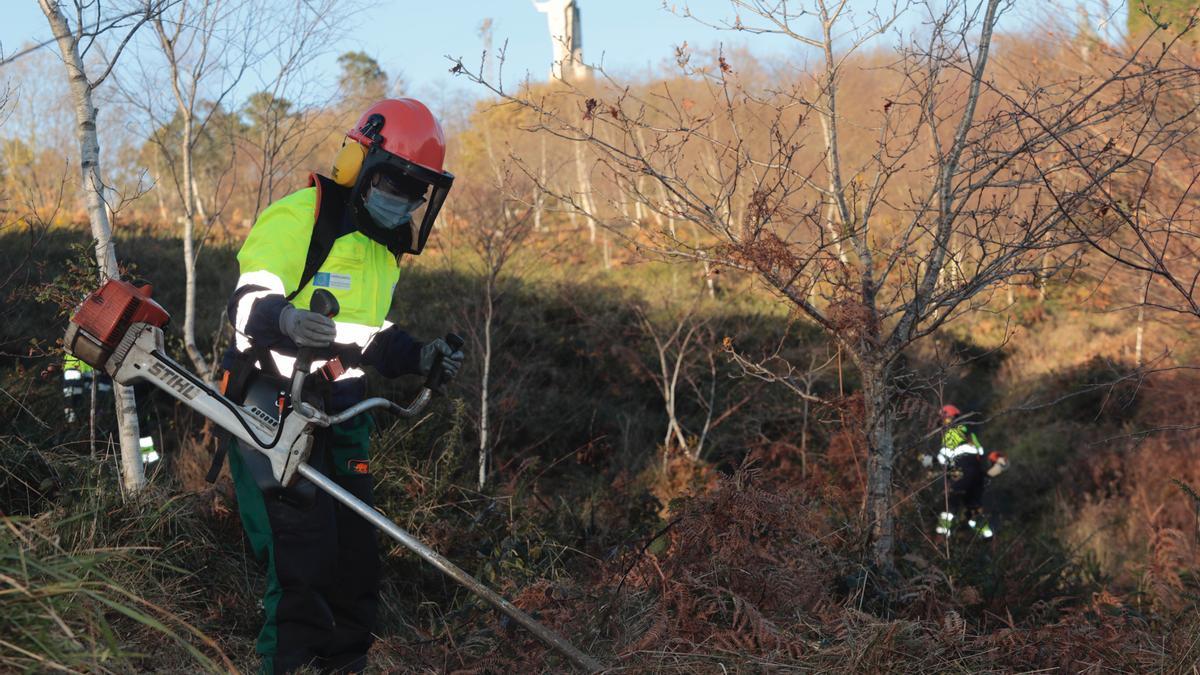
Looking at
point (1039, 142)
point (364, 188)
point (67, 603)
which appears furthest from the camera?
point (1039, 142)

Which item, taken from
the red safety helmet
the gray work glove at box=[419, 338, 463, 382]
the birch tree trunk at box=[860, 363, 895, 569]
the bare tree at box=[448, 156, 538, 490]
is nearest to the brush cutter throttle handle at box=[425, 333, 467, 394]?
the gray work glove at box=[419, 338, 463, 382]

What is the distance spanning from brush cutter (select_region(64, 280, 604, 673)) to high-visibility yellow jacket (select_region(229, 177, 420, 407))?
239 millimetres

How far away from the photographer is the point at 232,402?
11.2 feet

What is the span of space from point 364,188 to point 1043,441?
1461 centimetres

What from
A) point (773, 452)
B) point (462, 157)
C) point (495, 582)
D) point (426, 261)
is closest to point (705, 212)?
point (495, 582)

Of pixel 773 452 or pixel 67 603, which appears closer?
pixel 67 603

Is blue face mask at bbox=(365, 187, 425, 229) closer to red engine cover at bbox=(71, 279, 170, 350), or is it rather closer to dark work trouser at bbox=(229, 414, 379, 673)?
dark work trouser at bbox=(229, 414, 379, 673)

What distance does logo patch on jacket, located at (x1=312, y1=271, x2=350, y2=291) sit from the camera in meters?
3.71

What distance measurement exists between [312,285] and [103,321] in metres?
0.70

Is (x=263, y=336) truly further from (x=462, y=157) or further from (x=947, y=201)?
(x=462, y=157)

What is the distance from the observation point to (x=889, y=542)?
4738 mm

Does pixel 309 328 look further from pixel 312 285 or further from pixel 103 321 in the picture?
pixel 103 321

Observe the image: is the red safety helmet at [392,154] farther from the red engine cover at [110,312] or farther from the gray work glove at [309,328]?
the red engine cover at [110,312]

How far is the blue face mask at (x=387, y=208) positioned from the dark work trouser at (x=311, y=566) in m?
0.78
